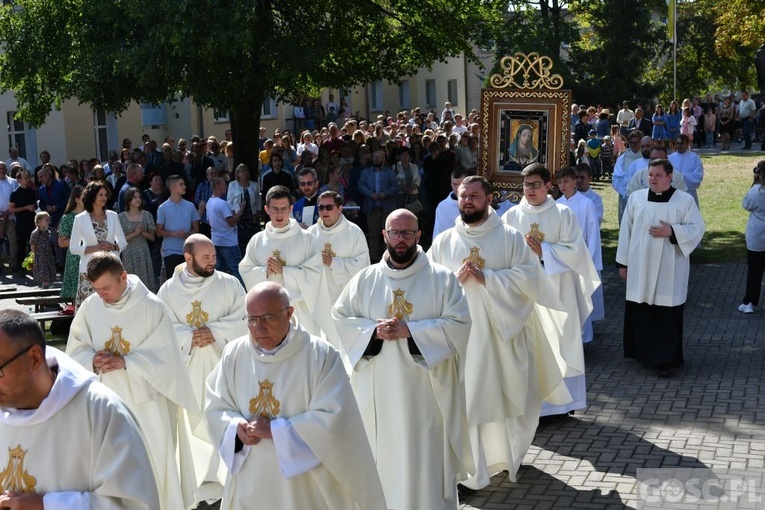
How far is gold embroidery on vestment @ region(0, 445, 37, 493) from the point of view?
4.25m

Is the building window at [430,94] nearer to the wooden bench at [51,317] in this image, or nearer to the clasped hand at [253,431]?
the wooden bench at [51,317]

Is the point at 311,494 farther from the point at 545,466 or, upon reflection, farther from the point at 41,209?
the point at 41,209

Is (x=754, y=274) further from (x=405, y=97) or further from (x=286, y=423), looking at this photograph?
(x=405, y=97)

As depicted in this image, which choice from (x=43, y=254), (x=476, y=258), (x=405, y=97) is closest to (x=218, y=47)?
(x=43, y=254)

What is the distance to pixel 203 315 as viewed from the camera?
8375 millimetres

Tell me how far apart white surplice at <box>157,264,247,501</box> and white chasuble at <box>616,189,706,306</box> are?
15.4ft

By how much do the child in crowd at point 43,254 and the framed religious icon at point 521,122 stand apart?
26.9 ft

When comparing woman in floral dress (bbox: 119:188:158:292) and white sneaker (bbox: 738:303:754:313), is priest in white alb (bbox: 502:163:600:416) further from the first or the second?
woman in floral dress (bbox: 119:188:158:292)

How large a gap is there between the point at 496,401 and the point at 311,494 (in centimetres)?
298

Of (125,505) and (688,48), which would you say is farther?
(688,48)

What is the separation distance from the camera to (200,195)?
699 inches

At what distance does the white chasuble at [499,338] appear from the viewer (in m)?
8.42

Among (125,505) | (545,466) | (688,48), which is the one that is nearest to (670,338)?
(545,466)

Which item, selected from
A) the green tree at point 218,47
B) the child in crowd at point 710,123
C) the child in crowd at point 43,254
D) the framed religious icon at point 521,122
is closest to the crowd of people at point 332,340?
the framed religious icon at point 521,122
